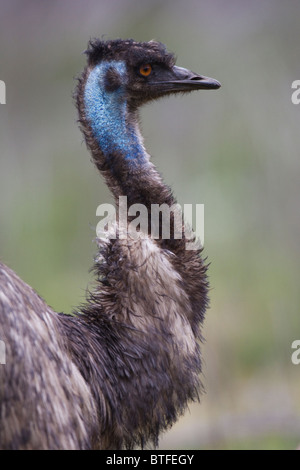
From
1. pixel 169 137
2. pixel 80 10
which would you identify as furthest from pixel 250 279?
pixel 80 10

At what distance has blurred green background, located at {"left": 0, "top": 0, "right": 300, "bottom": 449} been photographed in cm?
795

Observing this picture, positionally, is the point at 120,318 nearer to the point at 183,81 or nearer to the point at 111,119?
the point at 111,119

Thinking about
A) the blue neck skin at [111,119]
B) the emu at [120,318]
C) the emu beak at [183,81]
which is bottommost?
the emu at [120,318]

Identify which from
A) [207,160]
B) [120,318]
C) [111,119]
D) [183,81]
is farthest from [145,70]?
[207,160]

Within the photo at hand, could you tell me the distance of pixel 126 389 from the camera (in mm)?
3537

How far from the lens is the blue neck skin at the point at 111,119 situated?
3803 millimetres

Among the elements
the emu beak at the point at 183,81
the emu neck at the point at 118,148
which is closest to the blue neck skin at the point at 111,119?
the emu neck at the point at 118,148

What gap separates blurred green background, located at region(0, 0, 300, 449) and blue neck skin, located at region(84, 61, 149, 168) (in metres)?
3.87

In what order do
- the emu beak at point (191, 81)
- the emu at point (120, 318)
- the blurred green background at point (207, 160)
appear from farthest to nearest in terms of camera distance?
the blurred green background at point (207, 160) < the emu beak at point (191, 81) < the emu at point (120, 318)

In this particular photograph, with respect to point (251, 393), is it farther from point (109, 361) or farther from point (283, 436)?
point (109, 361)

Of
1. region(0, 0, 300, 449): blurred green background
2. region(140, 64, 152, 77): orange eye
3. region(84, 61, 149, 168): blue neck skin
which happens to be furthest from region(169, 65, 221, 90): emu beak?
region(0, 0, 300, 449): blurred green background

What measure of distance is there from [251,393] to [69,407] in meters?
4.55

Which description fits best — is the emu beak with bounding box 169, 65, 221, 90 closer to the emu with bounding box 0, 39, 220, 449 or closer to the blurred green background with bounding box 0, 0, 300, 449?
the emu with bounding box 0, 39, 220, 449

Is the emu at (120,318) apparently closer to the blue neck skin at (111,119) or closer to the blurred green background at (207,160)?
the blue neck skin at (111,119)
